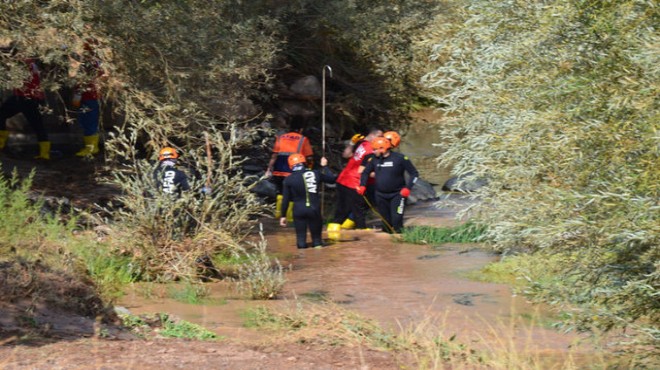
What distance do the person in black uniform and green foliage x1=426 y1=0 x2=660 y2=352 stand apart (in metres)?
8.41

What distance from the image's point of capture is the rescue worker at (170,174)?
1378cm

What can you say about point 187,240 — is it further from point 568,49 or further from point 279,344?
point 568,49

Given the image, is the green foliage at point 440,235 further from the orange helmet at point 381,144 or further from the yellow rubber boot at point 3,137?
the yellow rubber boot at point 3,137

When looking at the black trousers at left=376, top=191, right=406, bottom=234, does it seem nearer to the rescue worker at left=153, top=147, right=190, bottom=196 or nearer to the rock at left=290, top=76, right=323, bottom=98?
the rescue worker at left=153, top=147, right=190, bottom=196

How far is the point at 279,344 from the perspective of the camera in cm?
900

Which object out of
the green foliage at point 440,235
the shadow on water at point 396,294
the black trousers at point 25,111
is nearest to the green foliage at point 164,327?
the shadow on water at point 396,294

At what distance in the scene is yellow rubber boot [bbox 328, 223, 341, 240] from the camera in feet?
59.1

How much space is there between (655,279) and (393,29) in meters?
14.5

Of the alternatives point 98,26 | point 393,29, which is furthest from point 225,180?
point 393,29

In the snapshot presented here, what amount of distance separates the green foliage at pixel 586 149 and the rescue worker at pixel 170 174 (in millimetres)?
5469

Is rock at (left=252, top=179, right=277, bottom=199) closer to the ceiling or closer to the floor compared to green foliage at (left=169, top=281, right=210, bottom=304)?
closer to the floor

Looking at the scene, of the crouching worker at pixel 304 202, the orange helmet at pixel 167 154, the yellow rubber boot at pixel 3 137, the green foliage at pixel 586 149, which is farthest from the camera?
the yellow rubber boot at pixel 3 137

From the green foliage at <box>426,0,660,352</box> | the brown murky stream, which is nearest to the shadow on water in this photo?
the brown murky stream

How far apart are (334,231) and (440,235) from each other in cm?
205
